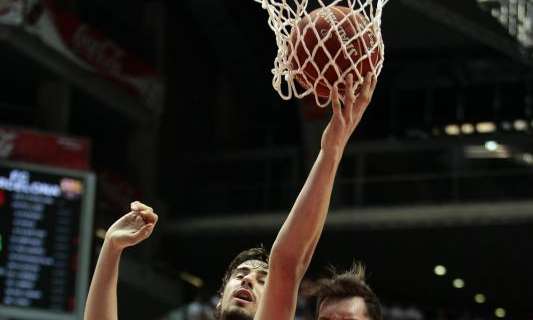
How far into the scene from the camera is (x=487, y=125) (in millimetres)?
21188

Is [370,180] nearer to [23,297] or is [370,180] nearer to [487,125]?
[487,125]

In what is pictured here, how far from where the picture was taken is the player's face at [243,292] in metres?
4.17

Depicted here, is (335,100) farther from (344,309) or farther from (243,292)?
(243,292)

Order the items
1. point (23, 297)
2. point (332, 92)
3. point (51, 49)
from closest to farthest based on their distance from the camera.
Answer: point (332, 92)
point (23, 297)
point (51, 49)

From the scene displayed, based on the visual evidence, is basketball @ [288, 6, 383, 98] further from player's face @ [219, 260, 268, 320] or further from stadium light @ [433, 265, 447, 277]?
stadium light @ [433, 265, 447, 277]

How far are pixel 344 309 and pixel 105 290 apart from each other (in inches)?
32.1

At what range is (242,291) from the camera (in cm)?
423

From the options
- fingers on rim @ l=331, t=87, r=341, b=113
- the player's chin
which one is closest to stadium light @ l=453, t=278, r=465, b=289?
the player's chin

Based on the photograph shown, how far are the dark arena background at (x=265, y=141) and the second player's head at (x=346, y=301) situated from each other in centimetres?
1340

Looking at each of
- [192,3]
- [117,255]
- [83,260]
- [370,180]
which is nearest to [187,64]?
[192,3]

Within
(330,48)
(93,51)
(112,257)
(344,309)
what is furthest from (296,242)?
(93,51)

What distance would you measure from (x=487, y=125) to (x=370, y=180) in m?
2.32

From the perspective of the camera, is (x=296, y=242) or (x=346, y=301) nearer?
(x=296, y=242)

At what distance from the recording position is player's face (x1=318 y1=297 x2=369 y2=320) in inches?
144
